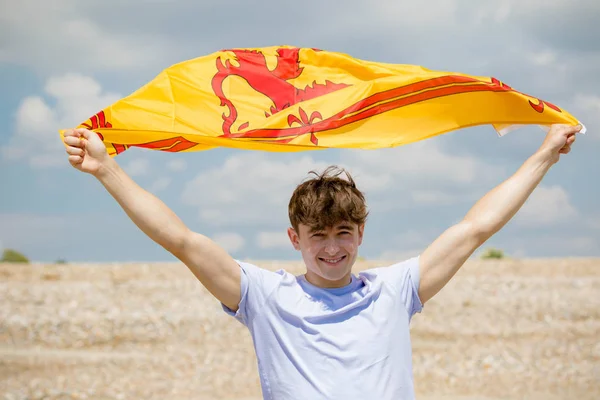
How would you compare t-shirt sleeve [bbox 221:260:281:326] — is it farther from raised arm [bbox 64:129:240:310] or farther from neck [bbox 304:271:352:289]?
neck [bbox 304:271:352:289]

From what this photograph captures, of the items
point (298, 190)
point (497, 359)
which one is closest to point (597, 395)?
point (497, 359)

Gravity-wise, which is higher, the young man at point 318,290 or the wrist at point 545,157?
the wrist at point 545,157

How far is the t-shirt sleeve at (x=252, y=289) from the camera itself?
3641mm

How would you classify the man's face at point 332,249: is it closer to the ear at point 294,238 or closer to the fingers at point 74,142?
the ear at point 294,238

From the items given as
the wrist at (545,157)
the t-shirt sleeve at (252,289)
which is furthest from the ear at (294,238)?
the wrist at (545,157)

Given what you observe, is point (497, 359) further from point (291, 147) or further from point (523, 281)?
point (291, 147)

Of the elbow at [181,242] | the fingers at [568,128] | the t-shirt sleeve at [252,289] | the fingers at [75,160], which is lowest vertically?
the t-shirt sleeve at [252,289]

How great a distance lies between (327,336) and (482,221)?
107cm

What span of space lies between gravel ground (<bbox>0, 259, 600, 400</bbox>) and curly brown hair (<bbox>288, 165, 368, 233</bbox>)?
25.4 feet

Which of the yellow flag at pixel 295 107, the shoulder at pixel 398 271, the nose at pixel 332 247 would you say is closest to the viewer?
the nose at pixel 332 247

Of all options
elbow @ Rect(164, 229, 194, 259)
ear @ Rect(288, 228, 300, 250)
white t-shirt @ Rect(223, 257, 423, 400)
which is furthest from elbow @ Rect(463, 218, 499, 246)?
elbow @ Rect(164, 229, 194, 259)

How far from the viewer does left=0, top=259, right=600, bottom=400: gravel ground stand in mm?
11977

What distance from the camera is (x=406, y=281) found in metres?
3.83

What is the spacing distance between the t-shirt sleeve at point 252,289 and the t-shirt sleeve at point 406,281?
59 centimetres
